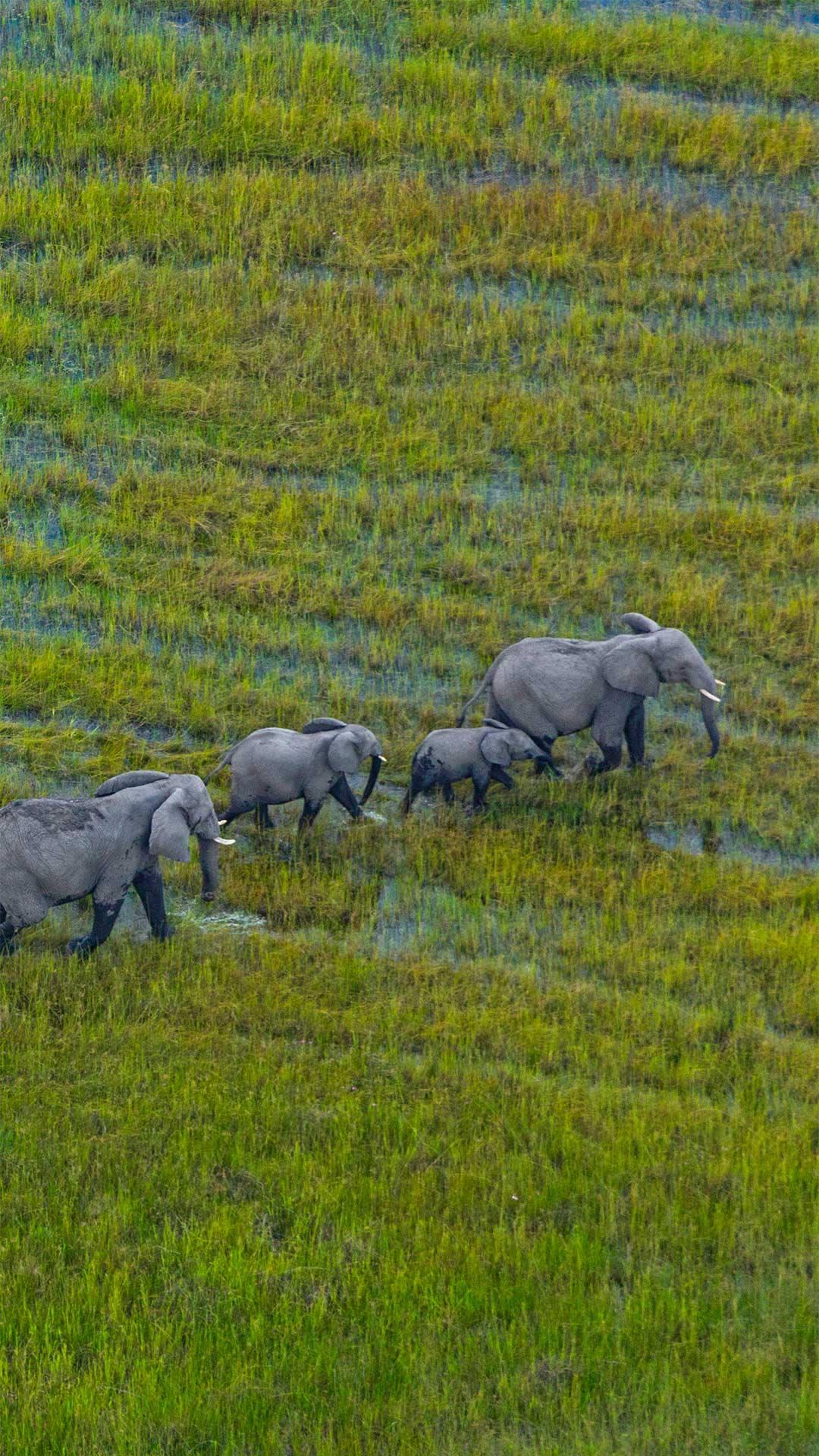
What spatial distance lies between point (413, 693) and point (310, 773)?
8.57 ft

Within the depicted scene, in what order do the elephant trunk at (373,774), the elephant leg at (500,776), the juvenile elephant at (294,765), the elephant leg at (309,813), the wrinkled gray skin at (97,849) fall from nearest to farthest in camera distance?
the wrinkled gray skin at (97,849), the juvenile elephant at (294,765), the elephant leg at (309,813), the elephant trunk at (373,774), the elephant leg at (500,776)

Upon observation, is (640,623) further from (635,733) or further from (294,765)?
(294,765)

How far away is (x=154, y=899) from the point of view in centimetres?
1208

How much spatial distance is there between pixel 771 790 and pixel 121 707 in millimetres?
4894

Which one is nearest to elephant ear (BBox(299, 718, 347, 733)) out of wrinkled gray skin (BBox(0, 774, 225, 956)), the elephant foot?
wrinkled gray skin (BBox(0, 774, 225, 956))

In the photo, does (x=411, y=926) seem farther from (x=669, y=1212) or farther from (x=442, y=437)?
(x=442, y=437)

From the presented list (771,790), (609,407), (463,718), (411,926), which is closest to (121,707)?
(463,718)

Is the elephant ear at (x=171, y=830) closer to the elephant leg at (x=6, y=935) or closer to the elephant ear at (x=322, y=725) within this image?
the elephant leg at (x=6, y=935)

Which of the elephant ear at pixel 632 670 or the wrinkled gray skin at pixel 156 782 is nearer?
the wrinkled gray skin at pixel 156 782

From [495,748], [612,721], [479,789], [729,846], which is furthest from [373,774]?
[729,846]

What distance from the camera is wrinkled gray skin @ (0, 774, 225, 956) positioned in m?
11.5

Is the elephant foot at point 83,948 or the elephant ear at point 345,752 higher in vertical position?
the elephant ear at point 345,752

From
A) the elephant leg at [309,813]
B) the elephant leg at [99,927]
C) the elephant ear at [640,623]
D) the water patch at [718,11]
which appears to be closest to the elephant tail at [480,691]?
the elephant ear at [640,623]

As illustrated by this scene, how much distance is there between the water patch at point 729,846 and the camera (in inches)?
536
